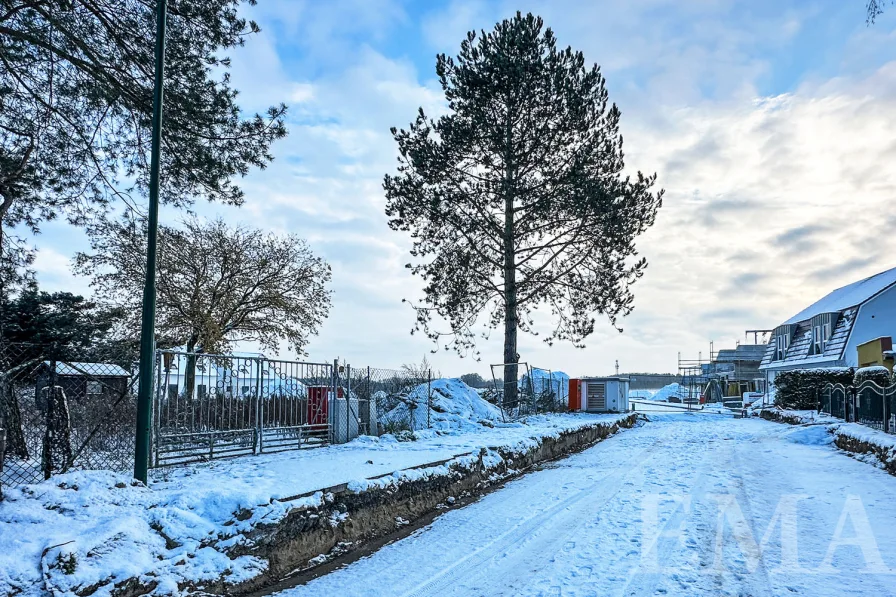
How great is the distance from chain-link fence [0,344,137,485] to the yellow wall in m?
27.7

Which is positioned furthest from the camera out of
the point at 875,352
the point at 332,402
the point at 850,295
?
the point at 850,295

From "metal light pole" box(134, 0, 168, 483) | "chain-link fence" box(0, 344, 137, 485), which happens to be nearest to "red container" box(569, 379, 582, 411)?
"chain-link fence" box(0, 344, 137, 485)

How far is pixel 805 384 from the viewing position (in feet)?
97.6

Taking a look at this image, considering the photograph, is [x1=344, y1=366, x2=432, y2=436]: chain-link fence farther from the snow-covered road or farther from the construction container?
the construction container

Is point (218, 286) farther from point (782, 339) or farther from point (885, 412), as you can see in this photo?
point (782, 339)

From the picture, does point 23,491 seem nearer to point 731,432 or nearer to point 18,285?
point 18,285

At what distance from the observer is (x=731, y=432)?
22.8 m

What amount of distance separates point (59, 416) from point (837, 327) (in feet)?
140

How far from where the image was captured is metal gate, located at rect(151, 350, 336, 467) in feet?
32.9

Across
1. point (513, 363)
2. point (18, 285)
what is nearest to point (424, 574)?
point (18, 285)

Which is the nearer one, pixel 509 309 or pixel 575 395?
pixel 509 309

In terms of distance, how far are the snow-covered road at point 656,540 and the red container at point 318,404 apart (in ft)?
14.9

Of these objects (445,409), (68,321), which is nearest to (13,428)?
(445,409)

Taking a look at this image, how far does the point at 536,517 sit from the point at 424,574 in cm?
276
